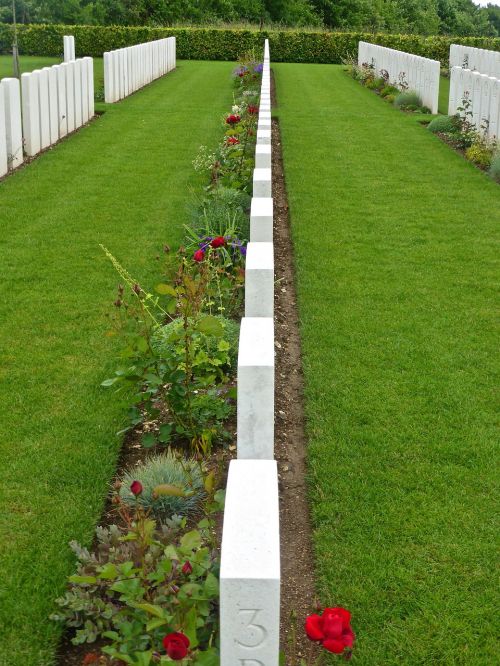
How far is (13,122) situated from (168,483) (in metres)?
7.44

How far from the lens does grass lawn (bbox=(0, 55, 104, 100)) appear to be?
19.8 meters

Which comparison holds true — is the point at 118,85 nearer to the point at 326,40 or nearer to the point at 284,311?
the point at 284,311

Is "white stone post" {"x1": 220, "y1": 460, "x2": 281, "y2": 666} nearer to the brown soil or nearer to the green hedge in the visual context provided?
the brown soil

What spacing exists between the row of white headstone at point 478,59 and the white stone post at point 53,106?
33.3 ft

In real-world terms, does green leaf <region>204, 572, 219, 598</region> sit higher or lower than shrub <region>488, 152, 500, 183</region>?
lower

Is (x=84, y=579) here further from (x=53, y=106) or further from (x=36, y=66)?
(x=36, y=66)

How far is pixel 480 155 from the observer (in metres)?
11.0

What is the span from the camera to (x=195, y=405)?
12.8ft

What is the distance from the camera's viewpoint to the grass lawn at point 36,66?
65.1ft

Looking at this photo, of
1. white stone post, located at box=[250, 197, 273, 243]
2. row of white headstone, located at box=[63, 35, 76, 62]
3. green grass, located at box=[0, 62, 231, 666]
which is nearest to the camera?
green grass, located at box=[0, 62, 231, 666]

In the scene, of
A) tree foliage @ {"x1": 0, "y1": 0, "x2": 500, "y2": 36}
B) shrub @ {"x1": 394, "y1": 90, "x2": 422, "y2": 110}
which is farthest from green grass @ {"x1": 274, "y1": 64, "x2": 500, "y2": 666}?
tree foliage @ {"x1": 0, "y1": 0, "x2": 500, "y2": 36}

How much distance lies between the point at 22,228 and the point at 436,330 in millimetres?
3845

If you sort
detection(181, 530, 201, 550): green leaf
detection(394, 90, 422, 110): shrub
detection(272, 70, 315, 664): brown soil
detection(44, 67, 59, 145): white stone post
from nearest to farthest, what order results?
1. detection(181, 530, 201, 550): green leaf
2. detection(272, 70, 315, 664): brown soil
3. detection(44, 67, 59, 145): white stone post
4. detection(394, 90, 422, 110): shrub

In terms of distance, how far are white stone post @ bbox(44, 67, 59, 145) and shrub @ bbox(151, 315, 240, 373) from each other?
24.2 ft
